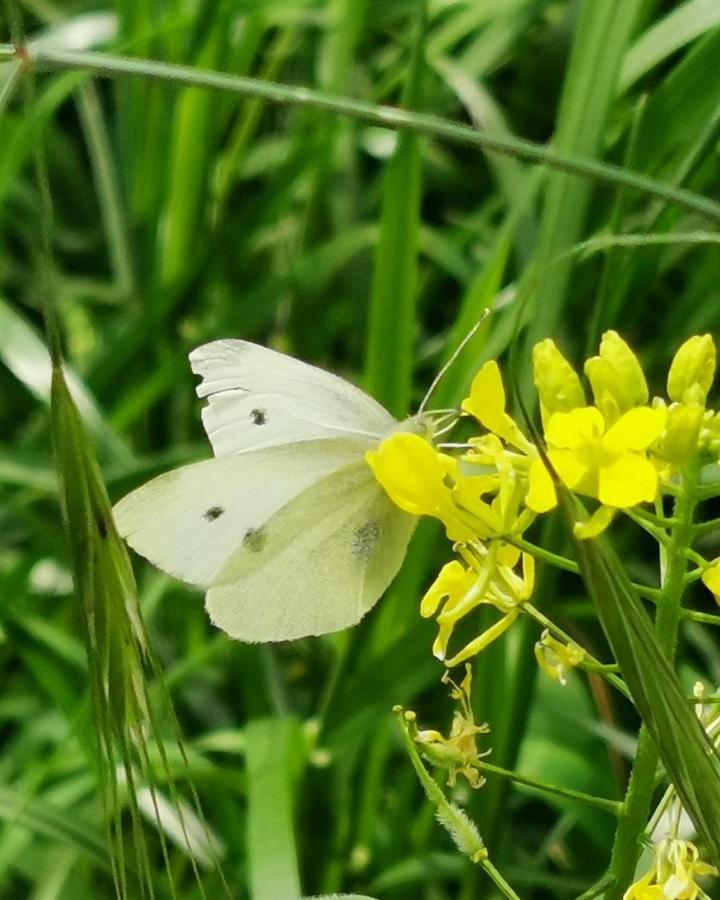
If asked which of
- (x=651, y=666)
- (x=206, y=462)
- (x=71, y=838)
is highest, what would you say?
(x=206, y=462)

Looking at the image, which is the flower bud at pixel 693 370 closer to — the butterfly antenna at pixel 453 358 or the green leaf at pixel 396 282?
the butterfly antenna at pixel 453 358

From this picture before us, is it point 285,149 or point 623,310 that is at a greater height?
point 285,149

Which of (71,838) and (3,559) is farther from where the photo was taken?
(3,559)

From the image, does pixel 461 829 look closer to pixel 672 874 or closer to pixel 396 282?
pixel 672 874

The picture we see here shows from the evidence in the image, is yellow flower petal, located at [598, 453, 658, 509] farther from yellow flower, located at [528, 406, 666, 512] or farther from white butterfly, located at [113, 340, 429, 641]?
white butterfly, located at [113, 340, 429, 641]

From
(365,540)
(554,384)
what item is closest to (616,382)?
(554,384)

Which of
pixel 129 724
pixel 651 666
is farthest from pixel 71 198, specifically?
pixel 651 666

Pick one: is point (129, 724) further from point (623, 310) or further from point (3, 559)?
point (3, 559)
